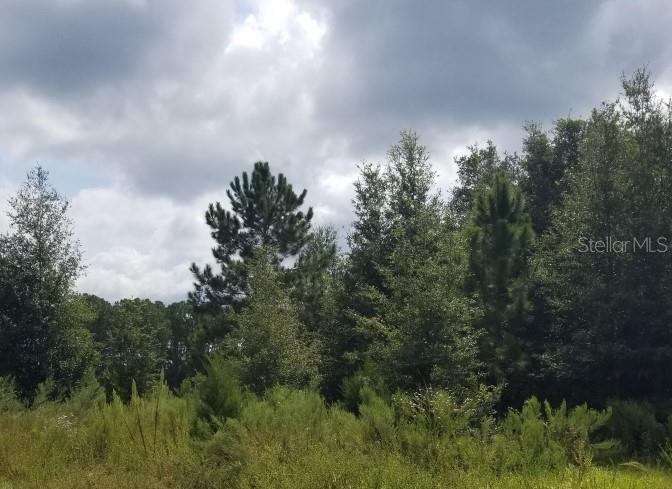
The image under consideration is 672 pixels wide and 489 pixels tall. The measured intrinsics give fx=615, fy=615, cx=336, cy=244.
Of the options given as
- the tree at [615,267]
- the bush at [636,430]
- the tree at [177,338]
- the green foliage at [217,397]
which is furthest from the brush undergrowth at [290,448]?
the tree at [177,338]

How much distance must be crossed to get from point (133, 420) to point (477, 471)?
5.77 metres

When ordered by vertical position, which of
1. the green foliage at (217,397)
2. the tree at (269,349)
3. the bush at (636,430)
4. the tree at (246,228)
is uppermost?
the tree at (246,228)

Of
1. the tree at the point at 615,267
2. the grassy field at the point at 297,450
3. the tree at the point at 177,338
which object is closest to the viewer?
the grassy field at the point at 297,450

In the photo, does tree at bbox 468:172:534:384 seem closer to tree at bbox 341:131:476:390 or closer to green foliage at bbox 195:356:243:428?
tree at bbox 341:131:476:390

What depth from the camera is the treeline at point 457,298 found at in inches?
549

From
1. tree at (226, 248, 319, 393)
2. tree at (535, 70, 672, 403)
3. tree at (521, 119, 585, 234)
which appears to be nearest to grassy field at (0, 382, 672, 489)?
tree at (226, 248, 319, 393)

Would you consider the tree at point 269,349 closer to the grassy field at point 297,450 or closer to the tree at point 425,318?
the tree at point 425,318

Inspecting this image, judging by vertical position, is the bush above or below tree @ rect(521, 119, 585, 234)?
below

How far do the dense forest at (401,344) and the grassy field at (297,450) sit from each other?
4 centimetres

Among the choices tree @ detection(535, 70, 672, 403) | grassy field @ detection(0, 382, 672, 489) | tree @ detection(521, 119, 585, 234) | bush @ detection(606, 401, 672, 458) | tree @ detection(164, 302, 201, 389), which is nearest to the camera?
grassy field @ detection(0, 382, 672, 489)

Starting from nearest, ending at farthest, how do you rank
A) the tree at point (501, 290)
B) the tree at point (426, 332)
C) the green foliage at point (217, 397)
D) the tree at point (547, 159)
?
the green foliage at point (217, 397) → the tree at point (426, 332) → the tree at point (501, 290) → the tree at point (547, 159)

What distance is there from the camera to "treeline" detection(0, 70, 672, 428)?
13.9 meters

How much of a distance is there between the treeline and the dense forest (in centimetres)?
7

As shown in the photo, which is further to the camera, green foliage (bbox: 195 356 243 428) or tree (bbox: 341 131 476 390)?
tree (bbox: 341 131 476 390)
